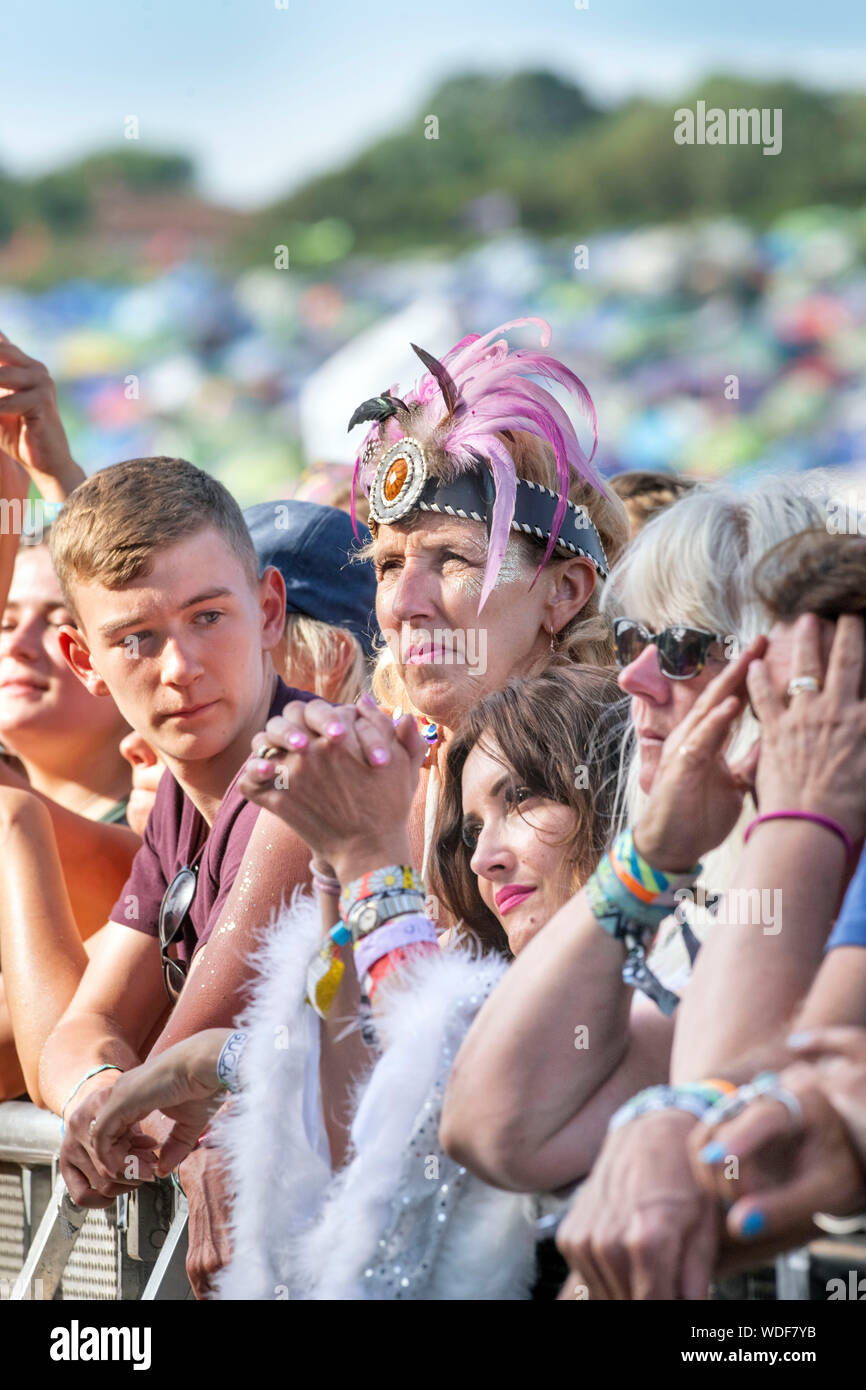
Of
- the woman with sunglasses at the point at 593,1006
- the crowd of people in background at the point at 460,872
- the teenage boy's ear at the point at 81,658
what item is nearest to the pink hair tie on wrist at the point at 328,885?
the crowd of people in background at the point at 460,872

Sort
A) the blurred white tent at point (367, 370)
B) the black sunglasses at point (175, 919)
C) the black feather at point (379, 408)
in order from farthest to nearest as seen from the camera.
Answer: the blurred white tent at point (367, 370)
the black feather at point (379, 408)
the black sunglasses at point (175, 919)

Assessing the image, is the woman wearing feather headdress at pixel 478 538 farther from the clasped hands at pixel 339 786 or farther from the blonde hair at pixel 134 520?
the clasped hands at pixel 339 786

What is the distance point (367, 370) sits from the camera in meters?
8.25

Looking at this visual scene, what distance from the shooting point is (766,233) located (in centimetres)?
1271

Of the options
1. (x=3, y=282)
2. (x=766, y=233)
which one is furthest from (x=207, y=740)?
(x=3, y=282)

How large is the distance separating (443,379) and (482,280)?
10.7m

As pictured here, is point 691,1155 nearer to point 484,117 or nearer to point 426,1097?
point 426,1097

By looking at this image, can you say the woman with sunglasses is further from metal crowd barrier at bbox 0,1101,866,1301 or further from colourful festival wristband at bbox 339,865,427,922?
metal crowd barrier at bbox 0,1101,866,1301

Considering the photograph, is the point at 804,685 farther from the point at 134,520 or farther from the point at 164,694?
the point at 134,520

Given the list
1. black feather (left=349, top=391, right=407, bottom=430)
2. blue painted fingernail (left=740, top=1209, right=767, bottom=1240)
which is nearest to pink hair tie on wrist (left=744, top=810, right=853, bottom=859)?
blue painted fingernail (left=740, top=1209, right=767, bottom=1240)

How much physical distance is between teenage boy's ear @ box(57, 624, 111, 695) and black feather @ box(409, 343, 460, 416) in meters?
0.75

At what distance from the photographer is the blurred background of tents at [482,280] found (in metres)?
11.5

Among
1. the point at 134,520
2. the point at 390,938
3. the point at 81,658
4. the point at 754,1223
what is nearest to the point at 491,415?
the point at 134,520

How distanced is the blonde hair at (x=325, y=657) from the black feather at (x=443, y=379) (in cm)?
72
